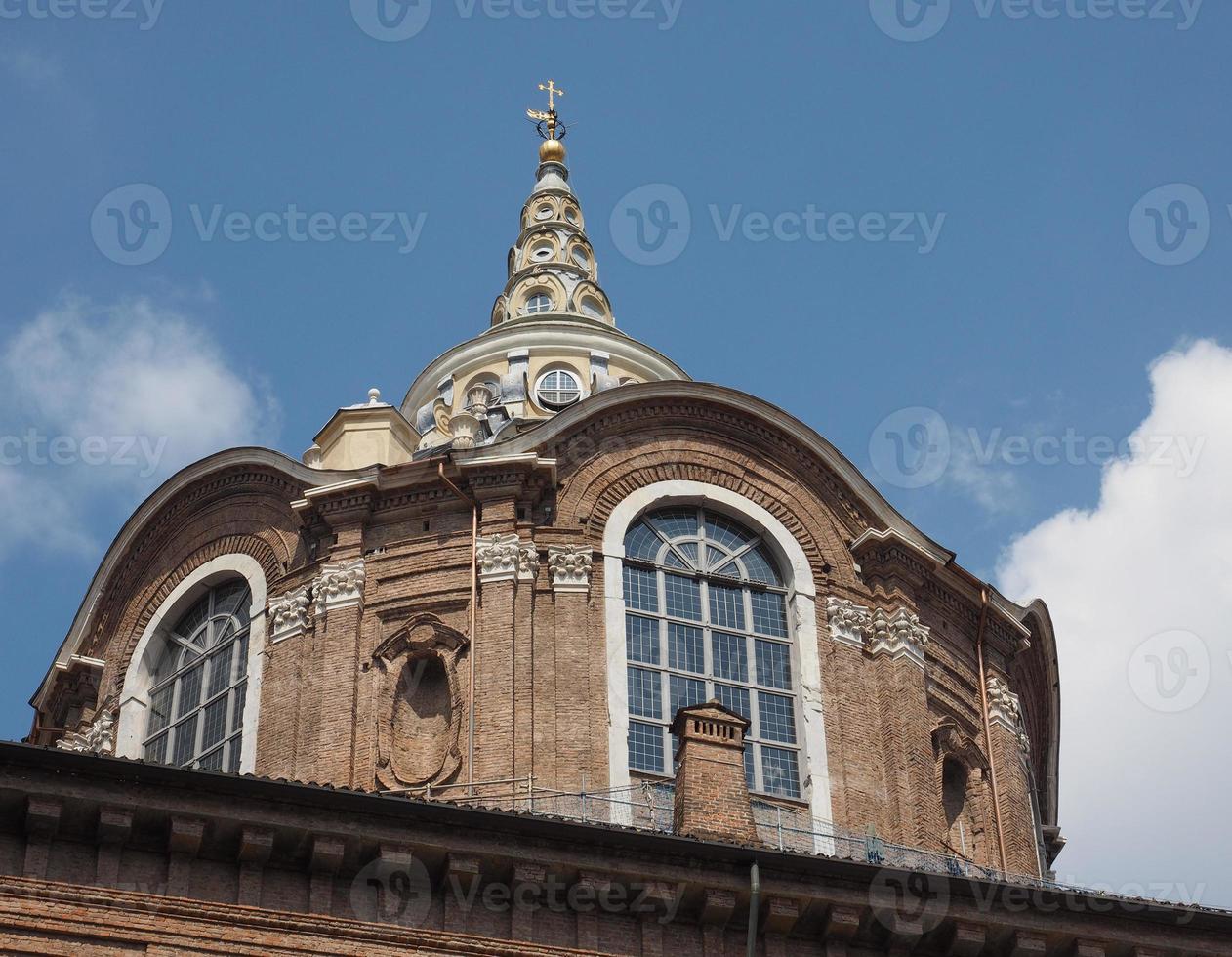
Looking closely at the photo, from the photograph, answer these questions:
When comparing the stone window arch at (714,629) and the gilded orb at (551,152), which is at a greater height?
the gilded orb at (551,152)

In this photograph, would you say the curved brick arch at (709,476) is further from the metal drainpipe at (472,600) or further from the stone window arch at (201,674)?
the stone window arch at (201,674)

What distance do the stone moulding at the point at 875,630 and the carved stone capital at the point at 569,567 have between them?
4.07 meters

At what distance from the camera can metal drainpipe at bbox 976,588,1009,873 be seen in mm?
37469

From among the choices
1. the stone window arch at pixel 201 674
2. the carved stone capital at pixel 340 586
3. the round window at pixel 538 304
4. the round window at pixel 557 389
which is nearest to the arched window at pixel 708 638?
the carved stone capital at pixel 340 586

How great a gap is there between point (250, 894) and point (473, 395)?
1703 cm

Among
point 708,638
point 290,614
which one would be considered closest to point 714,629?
point 708,638

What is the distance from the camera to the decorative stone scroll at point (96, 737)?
38.5m

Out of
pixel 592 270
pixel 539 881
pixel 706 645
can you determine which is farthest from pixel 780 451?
pixel 539 881

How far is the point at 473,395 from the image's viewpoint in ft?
135

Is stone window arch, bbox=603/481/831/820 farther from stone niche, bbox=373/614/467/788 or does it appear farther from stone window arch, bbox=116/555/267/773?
stone window arch, bbox=116/555/267/773

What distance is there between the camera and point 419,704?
36094 millimetres

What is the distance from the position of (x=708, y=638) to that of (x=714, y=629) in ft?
0.62

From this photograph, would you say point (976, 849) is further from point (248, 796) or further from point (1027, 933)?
point (248, 796)

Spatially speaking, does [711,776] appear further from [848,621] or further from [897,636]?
[897,636]
